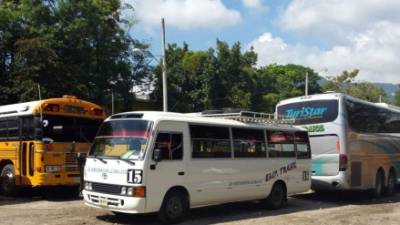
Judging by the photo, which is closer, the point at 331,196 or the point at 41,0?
the point at 331,196

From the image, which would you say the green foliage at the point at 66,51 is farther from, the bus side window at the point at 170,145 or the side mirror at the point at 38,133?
the bus side window at the point at 170,145

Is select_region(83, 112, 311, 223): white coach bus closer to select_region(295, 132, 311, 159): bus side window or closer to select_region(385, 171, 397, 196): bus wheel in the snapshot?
select_region(295, 132, 311, 159): bus side window

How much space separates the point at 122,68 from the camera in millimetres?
34406

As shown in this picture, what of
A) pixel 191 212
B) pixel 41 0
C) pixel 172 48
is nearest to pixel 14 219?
pixel 191 212

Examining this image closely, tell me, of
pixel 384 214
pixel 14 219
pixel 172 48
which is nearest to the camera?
pixel 14 219

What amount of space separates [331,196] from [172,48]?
28.3 meters

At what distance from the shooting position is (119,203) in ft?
38.4

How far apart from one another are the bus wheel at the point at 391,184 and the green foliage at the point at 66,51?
15967mm

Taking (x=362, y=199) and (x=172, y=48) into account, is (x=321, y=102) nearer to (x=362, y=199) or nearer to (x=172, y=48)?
(x=362, y=199)

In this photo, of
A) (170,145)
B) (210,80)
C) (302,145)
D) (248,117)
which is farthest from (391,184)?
(210,80)

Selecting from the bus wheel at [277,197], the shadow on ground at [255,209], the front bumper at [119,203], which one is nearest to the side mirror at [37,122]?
the shadow on ground at [255,209]

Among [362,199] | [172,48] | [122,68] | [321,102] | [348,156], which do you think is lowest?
[362,199]

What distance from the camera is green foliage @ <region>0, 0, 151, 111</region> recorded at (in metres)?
27.9

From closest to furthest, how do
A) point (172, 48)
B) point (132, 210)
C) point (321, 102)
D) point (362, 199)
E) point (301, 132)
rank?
point (132, 210), point (301, 132), point (321, 102), point (362, 199), point (172, 48)
